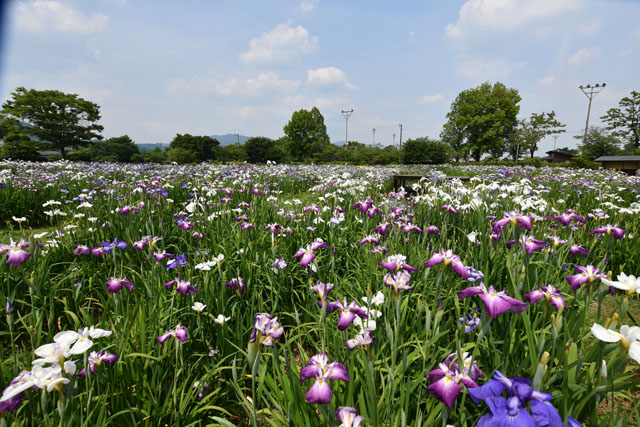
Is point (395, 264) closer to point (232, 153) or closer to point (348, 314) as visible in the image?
point (348, 314)

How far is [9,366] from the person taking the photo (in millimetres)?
1839

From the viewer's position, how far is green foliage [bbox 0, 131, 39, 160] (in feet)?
124

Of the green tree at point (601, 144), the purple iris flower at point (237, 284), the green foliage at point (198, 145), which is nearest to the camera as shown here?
the purple iris flower at point (237, 284)

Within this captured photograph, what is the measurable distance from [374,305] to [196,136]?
68.0 metres

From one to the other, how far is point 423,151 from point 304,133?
2701cm

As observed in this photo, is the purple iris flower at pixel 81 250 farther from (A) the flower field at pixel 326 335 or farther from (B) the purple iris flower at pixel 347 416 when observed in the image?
(B) the purple iris flower at pixel 347 416

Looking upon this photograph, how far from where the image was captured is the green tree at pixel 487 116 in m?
53.2

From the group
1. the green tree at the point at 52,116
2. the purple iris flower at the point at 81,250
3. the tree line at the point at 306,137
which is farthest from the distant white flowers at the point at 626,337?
the green tree at the point at 52,116

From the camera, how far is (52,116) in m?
44.6

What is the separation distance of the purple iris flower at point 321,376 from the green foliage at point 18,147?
54.0 metres

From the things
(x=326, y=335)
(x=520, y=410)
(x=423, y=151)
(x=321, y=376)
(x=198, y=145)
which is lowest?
(x=326, y=335)

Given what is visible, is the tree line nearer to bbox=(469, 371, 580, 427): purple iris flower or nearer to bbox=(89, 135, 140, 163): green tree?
bbox=(89, 135, 140, 163): green tree

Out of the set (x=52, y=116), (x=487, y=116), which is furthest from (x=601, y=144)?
(x=52, y=116)

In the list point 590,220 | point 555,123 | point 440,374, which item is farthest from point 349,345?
point 555,123
